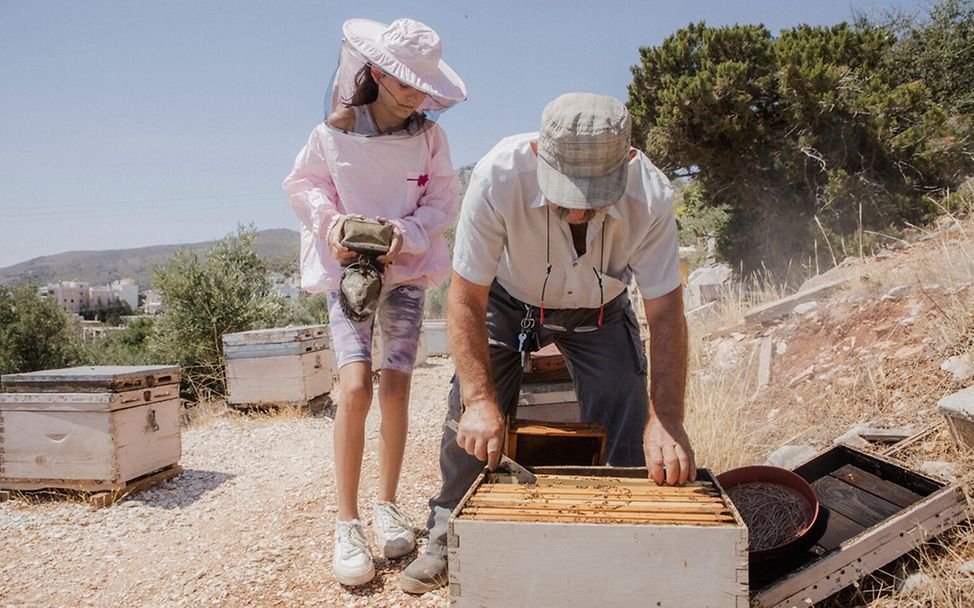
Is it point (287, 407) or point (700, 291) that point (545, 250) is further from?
point (700, 291)

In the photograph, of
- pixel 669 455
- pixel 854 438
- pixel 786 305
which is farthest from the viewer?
pixel 786 305

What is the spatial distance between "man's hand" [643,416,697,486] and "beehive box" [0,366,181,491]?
300cm

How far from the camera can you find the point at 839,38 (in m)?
11.1

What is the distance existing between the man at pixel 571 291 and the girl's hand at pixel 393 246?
0.32 metres

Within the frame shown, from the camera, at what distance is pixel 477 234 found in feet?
7.18

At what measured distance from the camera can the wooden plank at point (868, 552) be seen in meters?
1.92

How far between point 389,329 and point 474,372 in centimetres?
60

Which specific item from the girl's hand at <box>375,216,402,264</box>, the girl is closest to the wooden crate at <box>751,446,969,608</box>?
the girl

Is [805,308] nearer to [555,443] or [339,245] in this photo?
[555,443]

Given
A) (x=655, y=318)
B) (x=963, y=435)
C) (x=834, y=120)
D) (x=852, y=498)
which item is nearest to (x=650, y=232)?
(x=655, y=318)

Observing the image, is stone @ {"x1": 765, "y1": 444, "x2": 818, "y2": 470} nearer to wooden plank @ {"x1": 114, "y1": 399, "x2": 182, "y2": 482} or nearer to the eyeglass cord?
the eyeglass cord

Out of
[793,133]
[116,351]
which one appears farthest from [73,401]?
[116,351]

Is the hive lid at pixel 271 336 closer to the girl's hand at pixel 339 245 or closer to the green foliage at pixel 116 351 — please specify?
the girl's hand at pixel 339 245

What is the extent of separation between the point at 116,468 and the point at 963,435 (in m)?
4.05
